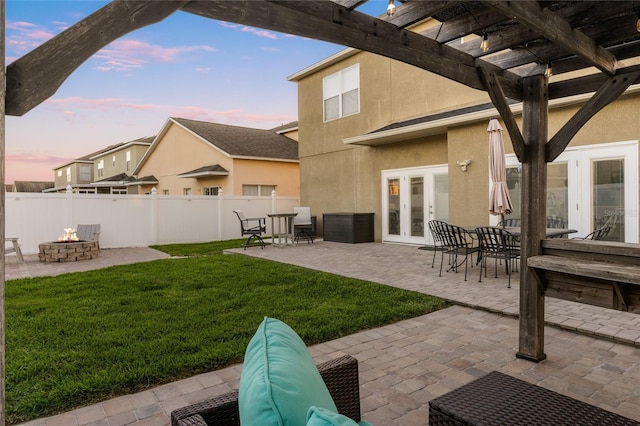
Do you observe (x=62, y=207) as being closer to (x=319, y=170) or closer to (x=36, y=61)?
(x=319, y=170)

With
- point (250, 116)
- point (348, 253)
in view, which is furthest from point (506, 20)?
point (250, 116)

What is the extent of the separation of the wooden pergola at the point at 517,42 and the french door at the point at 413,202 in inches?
→ 274

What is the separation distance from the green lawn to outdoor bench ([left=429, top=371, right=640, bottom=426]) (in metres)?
2.24

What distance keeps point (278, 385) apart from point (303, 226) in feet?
39.5

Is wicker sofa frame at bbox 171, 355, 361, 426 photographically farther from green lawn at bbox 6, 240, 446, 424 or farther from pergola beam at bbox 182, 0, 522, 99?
pergola beam at bbox 182, 0, 522, 99

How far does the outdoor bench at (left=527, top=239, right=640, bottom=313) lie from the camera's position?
2.77m

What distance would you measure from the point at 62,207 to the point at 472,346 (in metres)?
12.3

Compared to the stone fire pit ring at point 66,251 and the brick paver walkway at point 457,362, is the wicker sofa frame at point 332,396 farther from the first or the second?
the stone fire pit ring at point 66,251

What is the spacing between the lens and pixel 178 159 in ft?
70.0

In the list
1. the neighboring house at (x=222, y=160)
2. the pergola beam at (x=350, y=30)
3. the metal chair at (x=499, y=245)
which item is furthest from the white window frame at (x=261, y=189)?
the pergola beam at (x=350, y=30)

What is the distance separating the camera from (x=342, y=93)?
1395 cm

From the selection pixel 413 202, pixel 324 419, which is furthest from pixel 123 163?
pixel 324 419

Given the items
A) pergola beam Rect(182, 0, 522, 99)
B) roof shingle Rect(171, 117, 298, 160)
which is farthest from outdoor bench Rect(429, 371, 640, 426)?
roof shingle Rect(171, 117, 298, 160)

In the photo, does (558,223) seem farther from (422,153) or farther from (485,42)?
(485,42)
